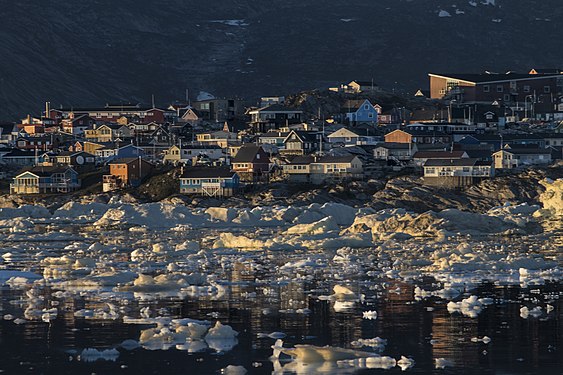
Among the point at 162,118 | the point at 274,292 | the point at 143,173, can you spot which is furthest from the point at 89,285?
the point at 162,118

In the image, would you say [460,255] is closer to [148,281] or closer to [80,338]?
[148,281]

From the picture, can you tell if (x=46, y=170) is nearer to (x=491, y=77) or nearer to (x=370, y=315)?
Answer: (x=491, y=77)

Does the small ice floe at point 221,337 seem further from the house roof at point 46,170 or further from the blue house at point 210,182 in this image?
the house roof at point 46,170

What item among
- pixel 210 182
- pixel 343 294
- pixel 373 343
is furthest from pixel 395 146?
pixel 373 343

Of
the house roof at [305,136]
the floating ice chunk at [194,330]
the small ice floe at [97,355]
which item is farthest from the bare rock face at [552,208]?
the house roof at [305,136]

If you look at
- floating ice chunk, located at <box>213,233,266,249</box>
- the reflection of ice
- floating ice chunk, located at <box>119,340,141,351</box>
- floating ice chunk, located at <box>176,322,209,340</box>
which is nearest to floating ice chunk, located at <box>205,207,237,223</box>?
floating ice chunk, located at <box>213,233,266,249</box>

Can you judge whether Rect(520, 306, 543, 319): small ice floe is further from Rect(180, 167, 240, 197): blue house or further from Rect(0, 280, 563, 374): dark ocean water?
Rect(180, 167, 240, 197): blue house
